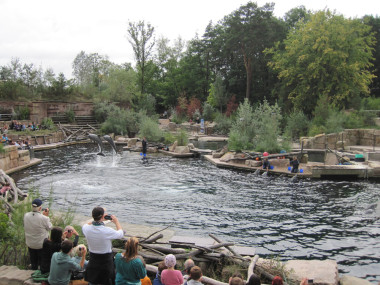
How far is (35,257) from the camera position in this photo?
596 cm

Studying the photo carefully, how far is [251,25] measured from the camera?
130 feet

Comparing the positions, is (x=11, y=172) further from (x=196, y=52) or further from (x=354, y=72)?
(x=196, y=52)

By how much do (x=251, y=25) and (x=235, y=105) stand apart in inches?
363

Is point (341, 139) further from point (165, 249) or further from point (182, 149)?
point (165, 249)

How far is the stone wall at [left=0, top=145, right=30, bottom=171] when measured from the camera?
60.9 feet

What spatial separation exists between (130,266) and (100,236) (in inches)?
23.8

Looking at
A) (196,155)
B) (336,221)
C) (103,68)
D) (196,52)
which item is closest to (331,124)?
(196,155)

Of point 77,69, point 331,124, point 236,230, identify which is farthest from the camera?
point 77,69

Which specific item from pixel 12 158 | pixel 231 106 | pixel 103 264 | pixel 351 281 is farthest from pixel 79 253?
pixel 231 106

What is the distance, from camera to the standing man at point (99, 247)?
4945 mm

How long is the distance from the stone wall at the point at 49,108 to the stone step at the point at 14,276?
31507mm

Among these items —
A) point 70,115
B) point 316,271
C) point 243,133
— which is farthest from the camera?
point 70,115

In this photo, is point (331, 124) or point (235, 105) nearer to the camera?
point (331, 124)

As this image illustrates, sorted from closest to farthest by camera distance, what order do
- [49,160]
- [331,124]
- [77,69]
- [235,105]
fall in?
1. [49,160]
2. [331,124]
3. [235,105]
4. [77,69]
